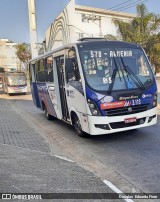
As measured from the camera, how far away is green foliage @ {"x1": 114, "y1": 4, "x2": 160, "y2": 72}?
26503 millimetres

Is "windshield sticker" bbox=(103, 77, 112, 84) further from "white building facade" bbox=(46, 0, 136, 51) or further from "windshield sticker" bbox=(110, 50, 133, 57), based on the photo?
"white building facade" bbox=(46, 0, 136, 51)

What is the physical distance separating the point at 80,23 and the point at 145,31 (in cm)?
1261

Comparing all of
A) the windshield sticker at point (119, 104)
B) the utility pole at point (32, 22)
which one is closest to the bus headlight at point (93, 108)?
the windshield sticker at point (119, 104)

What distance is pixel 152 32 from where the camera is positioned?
2738 cm

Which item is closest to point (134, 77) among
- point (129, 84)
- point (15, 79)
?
point (129, 84)

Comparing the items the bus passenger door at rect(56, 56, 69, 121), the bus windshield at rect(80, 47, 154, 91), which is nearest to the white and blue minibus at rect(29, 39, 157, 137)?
the bus windshield at rect(80, 47, 154, 91)

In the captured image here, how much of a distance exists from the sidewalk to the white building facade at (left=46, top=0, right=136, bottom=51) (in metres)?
30.6

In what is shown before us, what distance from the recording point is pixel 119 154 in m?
5.64

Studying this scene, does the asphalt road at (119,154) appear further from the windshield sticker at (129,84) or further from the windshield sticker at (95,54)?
the windshield sticker at (95,54)

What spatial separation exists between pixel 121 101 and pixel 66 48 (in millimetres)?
2350

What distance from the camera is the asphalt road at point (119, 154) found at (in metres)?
4.27

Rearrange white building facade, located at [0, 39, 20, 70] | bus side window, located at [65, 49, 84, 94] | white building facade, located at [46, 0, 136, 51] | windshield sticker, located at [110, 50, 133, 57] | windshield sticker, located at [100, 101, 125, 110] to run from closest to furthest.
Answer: windshield sticker, located at [100, 101, 125, 110]
bus side window, located at [65, 49, 84, 94]
windshield sticker, located at [110, 50, 133, 57]
white building facade, located at [46, 0, 136, 51]
white building facade, located at [0, 39, 20, 70]

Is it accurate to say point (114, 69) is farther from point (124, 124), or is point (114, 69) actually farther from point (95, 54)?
point (124, 124)

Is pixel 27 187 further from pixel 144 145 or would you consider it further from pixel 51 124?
pixel 51 124
